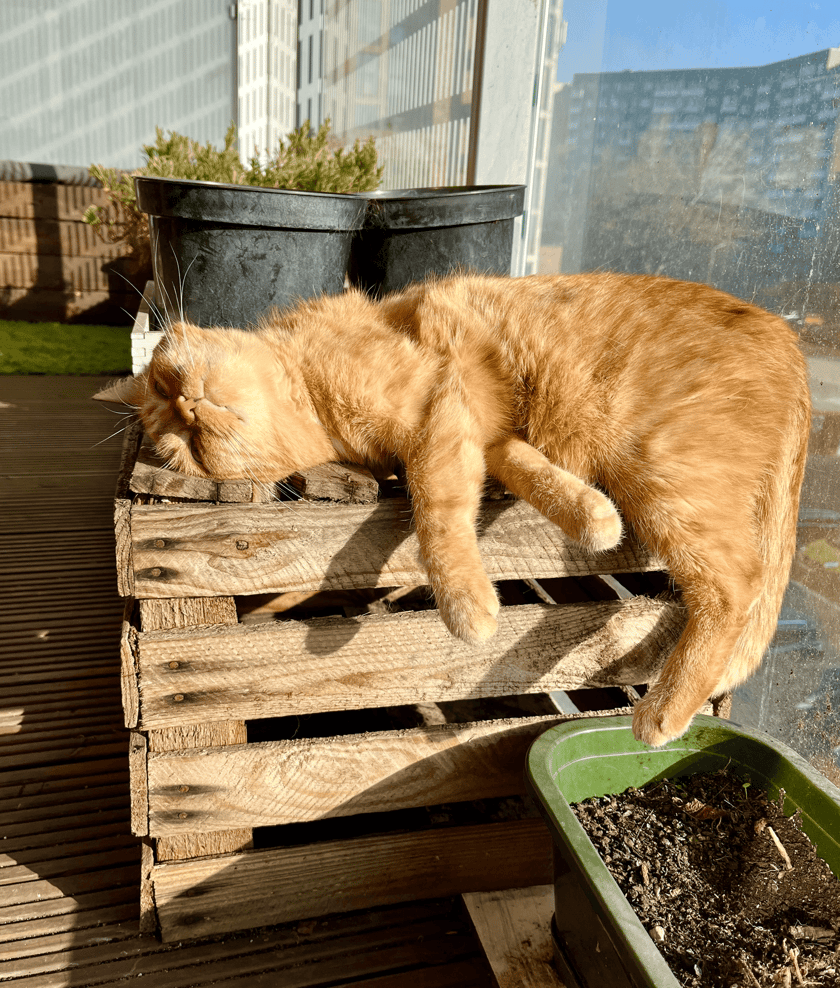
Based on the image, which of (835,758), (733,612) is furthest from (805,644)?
(733,612)

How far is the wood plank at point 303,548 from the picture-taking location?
35.8 inches

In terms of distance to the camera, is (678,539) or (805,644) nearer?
(678,539)

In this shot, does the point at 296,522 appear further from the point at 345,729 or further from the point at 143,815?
the point at 345,729

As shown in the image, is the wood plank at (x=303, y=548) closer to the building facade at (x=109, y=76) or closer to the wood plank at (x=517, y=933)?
the wood plank at (x=517, y=933)

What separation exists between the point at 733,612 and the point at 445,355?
543 millimetres

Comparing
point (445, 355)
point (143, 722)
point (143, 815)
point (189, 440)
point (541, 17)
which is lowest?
point (143, 815)

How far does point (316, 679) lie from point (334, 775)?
0.51 ft

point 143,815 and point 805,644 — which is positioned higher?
point 805,644

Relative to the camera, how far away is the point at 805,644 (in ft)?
4.06

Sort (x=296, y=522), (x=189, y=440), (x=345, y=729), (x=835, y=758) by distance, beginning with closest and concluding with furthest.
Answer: (x=296, y=522)
(x=189, y=440)
(x=835, y=758)
(x=345, y=729)

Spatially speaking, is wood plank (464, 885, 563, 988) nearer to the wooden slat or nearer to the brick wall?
the brick wall

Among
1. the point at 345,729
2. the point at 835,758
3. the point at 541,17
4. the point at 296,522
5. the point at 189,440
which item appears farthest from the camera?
the point at 541,17

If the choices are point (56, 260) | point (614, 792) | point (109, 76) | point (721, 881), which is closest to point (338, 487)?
point (614, 792)

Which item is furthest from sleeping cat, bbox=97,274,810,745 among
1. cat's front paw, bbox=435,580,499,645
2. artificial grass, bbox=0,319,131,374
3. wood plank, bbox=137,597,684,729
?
artificial grass, bbox=0,319,131,374
